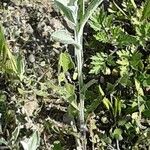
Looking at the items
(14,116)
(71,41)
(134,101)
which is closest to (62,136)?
(14,116)

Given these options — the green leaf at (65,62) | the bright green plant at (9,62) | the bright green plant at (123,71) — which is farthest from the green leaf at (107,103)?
the bright green plant at (9,62)

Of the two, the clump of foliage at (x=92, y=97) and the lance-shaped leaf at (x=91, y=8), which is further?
the clump of foliage at (x=92, y=97)

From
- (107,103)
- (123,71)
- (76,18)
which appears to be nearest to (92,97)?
(107,103)

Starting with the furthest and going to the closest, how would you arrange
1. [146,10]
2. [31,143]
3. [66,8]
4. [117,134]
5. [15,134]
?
1. [146,10]
2. [117,134]
3. [15,134]
4. [31,143]
5. [66,8]

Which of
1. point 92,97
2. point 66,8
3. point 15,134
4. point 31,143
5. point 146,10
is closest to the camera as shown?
point 66,8

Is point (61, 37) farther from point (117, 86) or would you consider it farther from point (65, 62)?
point (117, 86)

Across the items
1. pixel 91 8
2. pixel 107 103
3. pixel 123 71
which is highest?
pixel 91 8

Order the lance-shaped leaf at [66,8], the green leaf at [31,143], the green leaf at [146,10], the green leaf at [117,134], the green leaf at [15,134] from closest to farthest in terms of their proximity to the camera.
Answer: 1. the lance-shaped leaf at [66,8]
2. the green leaf at [31,143]
3. the green leaf at [15,134]
4. the green leaf at [117,134]
5. the green leaf at [146,10]

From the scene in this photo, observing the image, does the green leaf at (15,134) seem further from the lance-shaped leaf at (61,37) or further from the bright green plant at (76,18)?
the lance-shaped leaf at (61,37)
